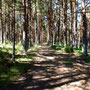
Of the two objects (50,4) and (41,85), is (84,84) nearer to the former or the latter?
(41,85)

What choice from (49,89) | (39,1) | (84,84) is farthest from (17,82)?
(39,1)

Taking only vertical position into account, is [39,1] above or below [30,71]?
above

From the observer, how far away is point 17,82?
5375mm

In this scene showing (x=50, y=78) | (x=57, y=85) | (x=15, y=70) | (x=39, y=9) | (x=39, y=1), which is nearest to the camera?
(x=57, y=85)

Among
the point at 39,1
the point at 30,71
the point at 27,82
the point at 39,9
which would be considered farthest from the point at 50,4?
the point at 27,82

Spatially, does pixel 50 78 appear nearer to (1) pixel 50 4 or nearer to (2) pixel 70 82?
(2) pixel 70 82

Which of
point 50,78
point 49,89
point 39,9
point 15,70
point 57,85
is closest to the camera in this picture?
point 49,89

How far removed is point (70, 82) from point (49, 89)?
1161 mm

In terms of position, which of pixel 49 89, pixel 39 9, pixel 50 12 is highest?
pixel 39 9

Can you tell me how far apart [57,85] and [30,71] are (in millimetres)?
2264

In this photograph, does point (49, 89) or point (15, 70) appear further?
point (15, 70)

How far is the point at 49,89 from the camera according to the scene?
475cm

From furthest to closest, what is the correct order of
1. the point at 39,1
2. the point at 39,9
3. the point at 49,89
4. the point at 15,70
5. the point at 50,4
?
1. the point at 39,9
2. the point at 39,1
3. the point at 50,4
4. the point at 15,70
5. the point at 49,89

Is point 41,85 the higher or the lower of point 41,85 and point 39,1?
Answer: the lower
